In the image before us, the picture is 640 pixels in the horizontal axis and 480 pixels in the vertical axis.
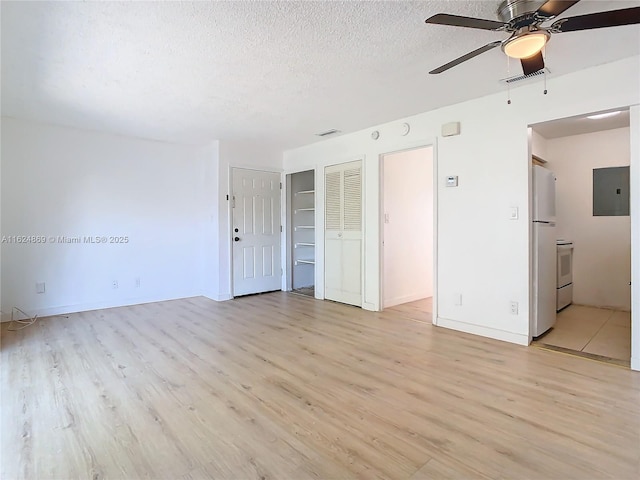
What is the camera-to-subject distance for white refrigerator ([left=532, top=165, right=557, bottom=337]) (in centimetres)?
329

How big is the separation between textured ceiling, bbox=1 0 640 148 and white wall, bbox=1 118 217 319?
2.08 feet

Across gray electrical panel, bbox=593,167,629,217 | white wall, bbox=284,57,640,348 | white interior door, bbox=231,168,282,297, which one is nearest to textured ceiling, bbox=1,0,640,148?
white wall, bbox=284,57,640,348

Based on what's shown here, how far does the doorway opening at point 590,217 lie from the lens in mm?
4453

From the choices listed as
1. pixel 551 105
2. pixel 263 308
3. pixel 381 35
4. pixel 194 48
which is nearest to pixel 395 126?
pixel 551 105

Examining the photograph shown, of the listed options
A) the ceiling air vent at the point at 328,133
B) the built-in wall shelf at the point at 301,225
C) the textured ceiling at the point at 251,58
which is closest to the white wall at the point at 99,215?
the textured ceiling at the point at 251,58

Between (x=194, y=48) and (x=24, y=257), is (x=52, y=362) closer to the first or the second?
(x=24, y=257)

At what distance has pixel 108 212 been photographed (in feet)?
15.9

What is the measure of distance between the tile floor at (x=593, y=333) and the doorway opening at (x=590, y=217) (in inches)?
0.9

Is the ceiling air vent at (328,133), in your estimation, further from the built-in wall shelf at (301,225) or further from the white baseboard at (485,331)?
the white baseboard at (485,331)

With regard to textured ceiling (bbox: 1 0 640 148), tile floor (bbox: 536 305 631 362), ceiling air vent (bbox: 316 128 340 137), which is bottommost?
tile floor (bbox: 536 305 631 362)

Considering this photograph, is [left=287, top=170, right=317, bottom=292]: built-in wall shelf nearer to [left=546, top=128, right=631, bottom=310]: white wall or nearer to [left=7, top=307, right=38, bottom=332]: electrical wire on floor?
[left=7, top=307, right=38, bottom=332]: electrical wire on floor

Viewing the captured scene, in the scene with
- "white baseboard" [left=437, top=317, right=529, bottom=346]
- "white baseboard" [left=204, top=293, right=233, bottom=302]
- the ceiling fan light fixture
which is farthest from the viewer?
"white baseboard" [left=204, top=293, right=233, bottom=302]

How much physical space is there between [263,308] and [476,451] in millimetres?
3451

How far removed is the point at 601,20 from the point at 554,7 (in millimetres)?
251
